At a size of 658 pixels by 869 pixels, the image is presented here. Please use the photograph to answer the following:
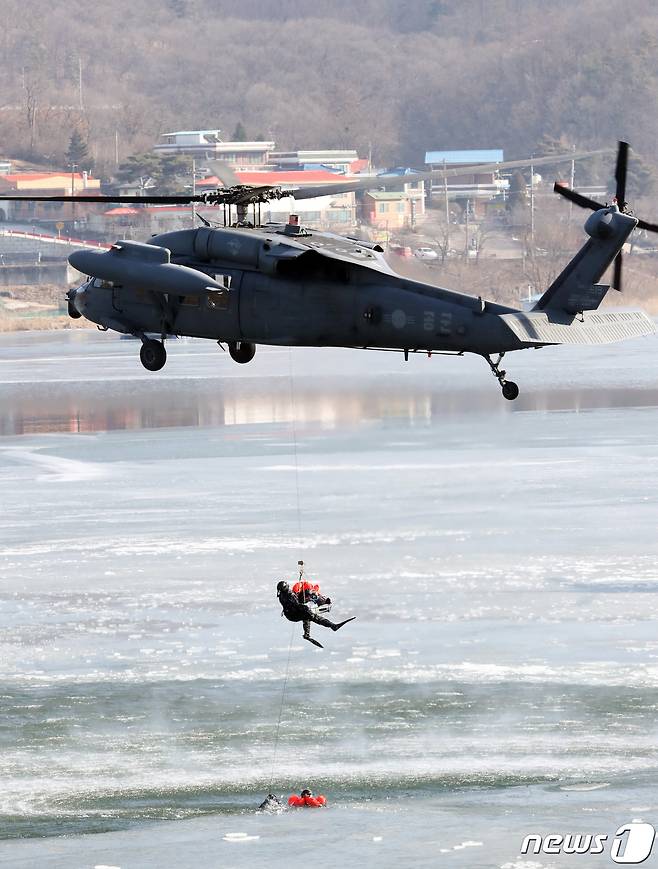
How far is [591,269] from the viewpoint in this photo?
129 feet

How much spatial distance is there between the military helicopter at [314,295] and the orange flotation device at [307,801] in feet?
133

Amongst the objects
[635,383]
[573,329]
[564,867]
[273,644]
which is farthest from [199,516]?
[573,329]

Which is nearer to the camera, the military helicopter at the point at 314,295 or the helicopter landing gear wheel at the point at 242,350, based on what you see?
the military helicopter at the point at 314,295

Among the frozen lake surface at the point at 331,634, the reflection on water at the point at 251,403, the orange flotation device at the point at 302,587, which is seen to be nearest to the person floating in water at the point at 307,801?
the frozen lake surface at the point at 331,634

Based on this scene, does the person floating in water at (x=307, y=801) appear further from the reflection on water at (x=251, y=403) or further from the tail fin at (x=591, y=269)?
the tail fin at (x=591, y=269)

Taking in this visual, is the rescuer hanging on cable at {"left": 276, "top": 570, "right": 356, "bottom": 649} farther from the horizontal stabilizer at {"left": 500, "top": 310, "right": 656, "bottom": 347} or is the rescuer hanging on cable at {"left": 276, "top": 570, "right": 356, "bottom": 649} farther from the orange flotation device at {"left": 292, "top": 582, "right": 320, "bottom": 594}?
the horizontal stabilizer at {"left": 500, "top": 310, "right": 656, "bottom": 347}

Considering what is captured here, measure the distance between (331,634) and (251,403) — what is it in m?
42.1

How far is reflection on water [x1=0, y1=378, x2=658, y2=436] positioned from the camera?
388ft

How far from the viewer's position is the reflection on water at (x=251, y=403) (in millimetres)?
118125

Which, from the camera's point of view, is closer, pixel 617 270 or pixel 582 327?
pixel 582 327

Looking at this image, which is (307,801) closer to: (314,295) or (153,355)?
A: (153,355)

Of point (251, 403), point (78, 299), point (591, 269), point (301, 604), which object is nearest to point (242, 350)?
point (78, 299)

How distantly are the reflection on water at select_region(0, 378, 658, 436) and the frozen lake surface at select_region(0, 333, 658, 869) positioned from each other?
0.64 metres

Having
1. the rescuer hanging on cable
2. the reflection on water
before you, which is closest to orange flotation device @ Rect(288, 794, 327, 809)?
the rescuer hanging on cable
